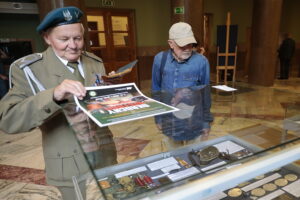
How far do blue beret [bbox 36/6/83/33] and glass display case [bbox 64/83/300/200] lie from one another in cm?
39

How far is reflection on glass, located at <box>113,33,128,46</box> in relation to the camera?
20.0 feet

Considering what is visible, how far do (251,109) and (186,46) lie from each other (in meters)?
0.85

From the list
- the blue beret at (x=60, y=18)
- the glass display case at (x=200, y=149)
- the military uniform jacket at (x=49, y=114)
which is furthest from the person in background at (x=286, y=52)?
the blue beret at (x=60, y=18)

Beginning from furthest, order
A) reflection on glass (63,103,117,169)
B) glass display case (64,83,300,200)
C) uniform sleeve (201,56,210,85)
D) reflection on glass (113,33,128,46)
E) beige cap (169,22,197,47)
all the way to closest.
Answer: reflection on glass (113,33,128,46) → uniform sleeve (201,56,210,85) → beige cap (169,22,197,47) → reflection on glass (63,103,117,169) → glass display case (64,83,300,200)

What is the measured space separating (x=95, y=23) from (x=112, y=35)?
534 millimetres

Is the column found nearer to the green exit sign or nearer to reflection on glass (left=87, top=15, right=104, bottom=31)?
the green exit sign

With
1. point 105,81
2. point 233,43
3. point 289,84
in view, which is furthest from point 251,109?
point 289,84

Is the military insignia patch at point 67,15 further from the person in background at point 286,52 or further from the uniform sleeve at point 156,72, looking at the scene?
the person in background at point 286,52

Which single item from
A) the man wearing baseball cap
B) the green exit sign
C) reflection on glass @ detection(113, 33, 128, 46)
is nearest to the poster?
the man wearing baseball cap

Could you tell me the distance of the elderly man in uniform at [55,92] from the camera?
0.86 m

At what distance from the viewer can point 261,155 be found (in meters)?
0.64

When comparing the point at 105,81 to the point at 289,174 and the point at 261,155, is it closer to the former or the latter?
the point at 261,155

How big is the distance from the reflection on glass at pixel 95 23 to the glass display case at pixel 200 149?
16.8 feet

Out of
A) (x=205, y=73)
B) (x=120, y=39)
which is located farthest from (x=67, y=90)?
(x=120, y=39)
